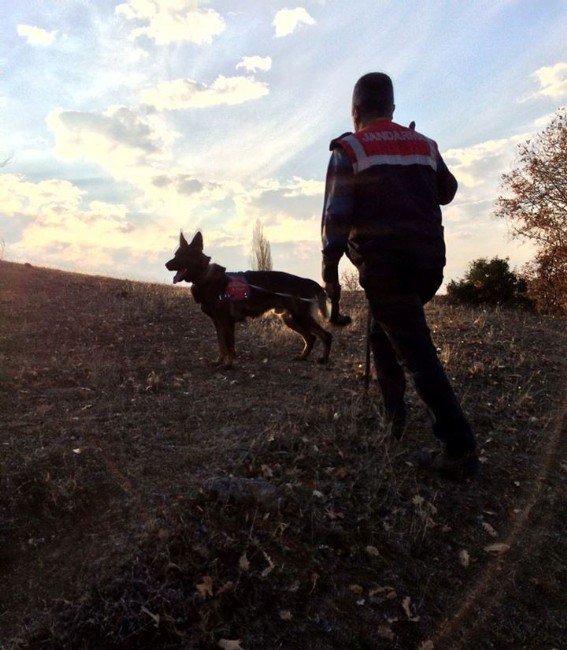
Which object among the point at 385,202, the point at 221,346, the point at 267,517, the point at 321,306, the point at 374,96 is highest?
the point at 374,96

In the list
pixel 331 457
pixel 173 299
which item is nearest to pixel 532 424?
pixel 331 457

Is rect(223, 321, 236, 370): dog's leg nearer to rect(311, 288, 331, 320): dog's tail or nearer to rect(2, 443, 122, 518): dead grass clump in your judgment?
rect(311, 288, 331, 320): dog's tail

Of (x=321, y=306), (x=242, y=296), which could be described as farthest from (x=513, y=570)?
(x=242, y=296)

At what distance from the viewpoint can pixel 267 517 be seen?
3164mm

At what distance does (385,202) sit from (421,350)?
1.02m

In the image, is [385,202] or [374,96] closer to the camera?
[385,202]

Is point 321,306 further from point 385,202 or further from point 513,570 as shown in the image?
point 513,570

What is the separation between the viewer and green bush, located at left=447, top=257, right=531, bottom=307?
1597cm

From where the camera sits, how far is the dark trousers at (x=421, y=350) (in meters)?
3.59

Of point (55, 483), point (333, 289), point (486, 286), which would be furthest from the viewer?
point (486, 286)

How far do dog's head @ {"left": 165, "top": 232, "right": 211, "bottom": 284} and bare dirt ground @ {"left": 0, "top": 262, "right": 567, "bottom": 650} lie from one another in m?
1.38

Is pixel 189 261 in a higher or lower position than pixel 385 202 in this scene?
lower

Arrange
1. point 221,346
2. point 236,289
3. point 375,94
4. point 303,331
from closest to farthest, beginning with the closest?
point 375,94 → point 221,346 → point 236,289 → point 303,331

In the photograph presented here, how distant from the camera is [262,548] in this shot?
9.62 feet
